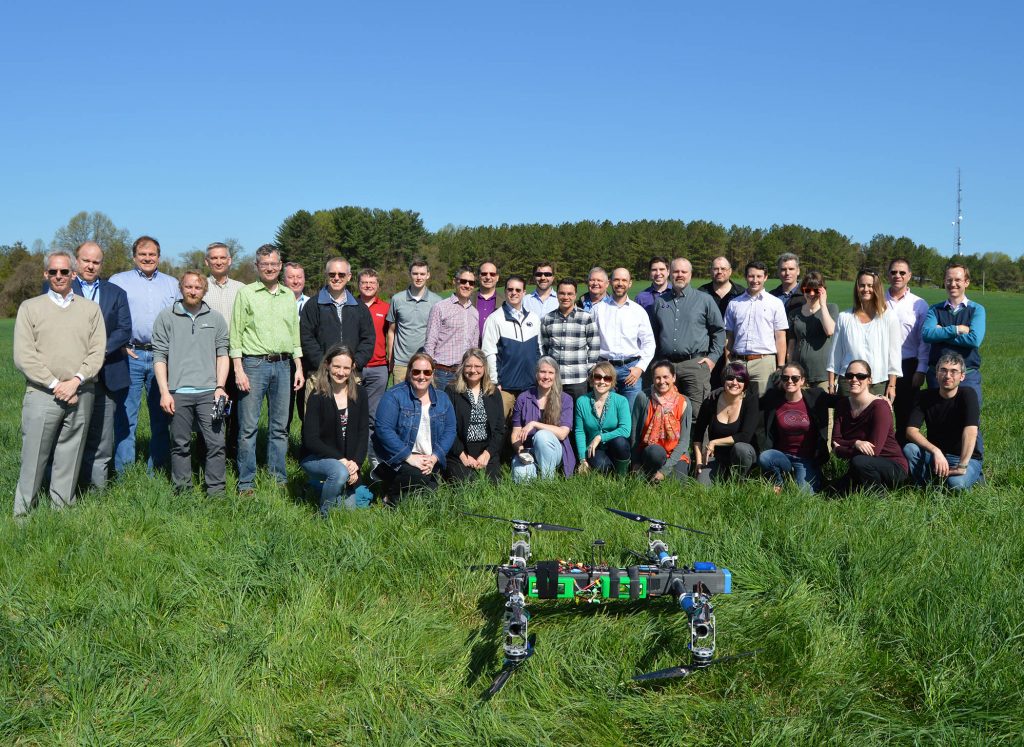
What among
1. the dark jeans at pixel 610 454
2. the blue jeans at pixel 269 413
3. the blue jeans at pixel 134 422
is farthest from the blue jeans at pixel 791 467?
the blue jeans at pixel 134 422

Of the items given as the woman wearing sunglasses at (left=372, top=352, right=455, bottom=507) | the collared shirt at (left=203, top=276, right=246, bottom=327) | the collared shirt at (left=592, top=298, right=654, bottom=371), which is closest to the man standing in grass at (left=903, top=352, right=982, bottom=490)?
the collared shirt at (left=592, top=298, right=654, bottom=371)

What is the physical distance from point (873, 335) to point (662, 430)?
98.1 inches

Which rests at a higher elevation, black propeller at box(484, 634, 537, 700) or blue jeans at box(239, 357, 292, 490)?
blue jeans at box(239, 357, 292, 490)

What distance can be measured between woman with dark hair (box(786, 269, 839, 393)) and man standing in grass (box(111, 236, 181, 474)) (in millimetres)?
7146

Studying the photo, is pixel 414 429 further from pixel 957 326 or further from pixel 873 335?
pixel 957 326

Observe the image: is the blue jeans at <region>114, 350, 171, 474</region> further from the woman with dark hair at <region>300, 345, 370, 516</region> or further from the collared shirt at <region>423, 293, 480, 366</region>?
the collared shirt at <region>423, 293, 480, 366</region>

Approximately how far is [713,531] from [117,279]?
21.9 ft

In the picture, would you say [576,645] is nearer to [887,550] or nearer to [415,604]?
[415,604]

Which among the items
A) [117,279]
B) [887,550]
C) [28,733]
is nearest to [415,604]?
[28,733]

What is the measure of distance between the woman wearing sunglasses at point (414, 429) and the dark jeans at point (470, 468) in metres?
0.12

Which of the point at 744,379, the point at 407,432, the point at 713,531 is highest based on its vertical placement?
the point at 744,379

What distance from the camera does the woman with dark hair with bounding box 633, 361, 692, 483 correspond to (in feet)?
25.4

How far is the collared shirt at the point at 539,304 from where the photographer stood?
31.7 ft

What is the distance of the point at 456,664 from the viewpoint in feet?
14.7
